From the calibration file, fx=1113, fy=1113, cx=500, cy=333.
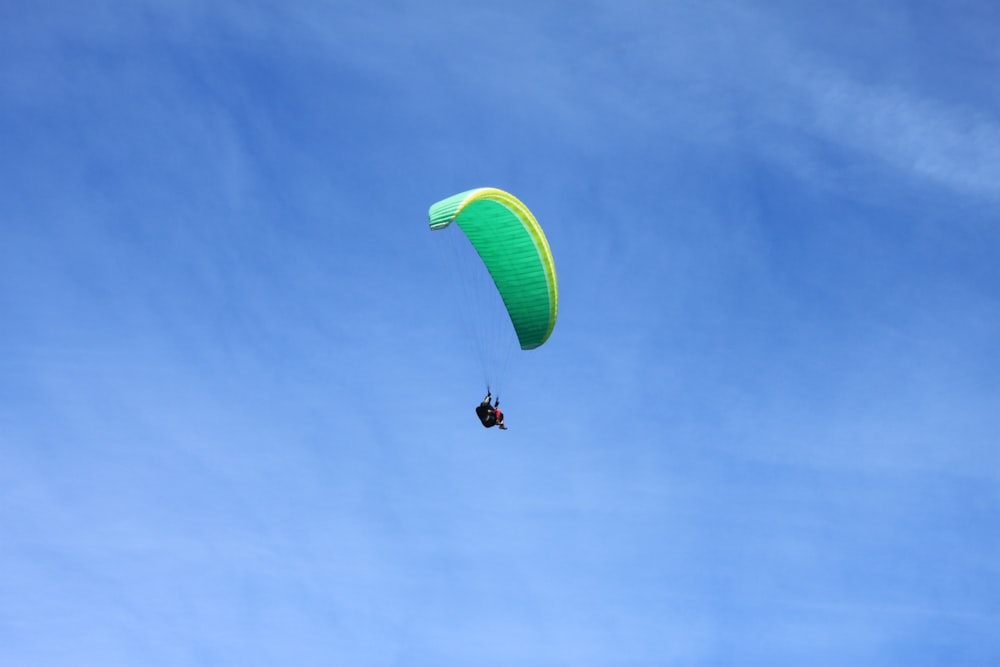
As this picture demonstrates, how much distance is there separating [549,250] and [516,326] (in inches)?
147

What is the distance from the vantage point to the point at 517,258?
44.5 m

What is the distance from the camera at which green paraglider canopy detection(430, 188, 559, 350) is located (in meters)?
43.5

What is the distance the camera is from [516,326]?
4612cm

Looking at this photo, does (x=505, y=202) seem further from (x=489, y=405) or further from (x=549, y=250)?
(x=489, y=405)

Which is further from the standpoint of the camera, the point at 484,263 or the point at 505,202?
the point at 484,263

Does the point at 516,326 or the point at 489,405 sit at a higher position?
the point at 516,326

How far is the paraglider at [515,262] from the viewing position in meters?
43.5

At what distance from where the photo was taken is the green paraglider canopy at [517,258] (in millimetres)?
43500

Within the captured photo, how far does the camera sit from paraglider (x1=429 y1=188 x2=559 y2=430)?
143 ft

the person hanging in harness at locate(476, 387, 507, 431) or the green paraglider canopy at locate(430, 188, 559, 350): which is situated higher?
the green paraglider canopy at locate(430, 188, 559, 350)

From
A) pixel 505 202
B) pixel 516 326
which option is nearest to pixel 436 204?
pixel 505 202

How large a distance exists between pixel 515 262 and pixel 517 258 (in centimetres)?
23

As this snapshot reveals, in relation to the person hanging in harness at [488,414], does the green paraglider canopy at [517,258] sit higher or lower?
higher

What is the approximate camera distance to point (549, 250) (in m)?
44.3
